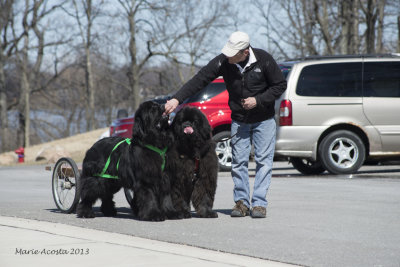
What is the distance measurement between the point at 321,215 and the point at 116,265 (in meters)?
3.41

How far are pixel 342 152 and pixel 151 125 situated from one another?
260 inches

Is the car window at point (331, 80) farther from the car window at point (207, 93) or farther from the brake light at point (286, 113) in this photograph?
the car window at point (207, 93)

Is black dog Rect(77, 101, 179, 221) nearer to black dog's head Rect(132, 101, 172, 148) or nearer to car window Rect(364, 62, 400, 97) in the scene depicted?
black dog's head Rect(132, 101, 172, 148)

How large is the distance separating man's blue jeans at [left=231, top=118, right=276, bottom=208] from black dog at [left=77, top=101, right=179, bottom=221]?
782mm

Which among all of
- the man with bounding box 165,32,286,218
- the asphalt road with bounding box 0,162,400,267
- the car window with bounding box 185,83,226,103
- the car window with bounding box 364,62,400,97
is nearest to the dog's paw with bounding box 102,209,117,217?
the asphalt road with bounding box 0,162,400,267

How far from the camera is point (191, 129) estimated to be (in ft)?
24.3

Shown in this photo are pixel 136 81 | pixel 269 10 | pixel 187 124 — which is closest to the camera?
pixel 187 124

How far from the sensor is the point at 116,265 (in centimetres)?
526

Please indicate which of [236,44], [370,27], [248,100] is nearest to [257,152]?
[248,100]

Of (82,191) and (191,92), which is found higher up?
(191,92)

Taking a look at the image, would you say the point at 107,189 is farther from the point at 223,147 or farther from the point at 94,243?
the point at 223,147

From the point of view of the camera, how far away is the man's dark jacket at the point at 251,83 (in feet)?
25.1

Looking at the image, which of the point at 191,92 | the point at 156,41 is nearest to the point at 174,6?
the point at 156,41

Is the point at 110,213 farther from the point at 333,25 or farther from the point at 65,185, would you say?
the point at 333,25
